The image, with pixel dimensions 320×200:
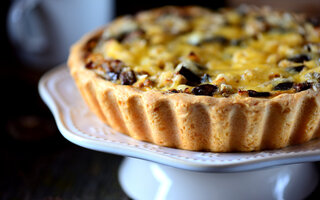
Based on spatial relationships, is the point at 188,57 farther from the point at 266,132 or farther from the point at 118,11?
the point at 118,11

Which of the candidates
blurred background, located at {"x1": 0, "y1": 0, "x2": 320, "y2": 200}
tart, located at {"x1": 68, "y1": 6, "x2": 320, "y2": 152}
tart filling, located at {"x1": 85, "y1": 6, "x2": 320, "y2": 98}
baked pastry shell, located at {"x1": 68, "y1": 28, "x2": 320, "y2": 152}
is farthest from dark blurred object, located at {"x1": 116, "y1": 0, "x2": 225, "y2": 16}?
baked pastry shell, located at {"x1": 68, "y1": 28, "x2": 320, "y2": 152}

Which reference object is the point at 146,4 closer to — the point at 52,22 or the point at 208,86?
the point at 52,22

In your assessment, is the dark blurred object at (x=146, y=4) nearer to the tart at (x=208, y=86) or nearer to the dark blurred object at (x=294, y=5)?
the dark blurred object at (x=294, y=5)

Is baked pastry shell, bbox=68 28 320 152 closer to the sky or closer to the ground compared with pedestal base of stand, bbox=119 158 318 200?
closer to the sky

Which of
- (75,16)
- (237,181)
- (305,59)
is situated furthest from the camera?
(75,16)

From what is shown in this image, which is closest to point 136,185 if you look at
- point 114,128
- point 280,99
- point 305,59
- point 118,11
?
point 114,128

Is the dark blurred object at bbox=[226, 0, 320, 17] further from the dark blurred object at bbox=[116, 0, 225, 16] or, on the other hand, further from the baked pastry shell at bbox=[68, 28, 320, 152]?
the baked pastry shell at bbox=[68, 28, 320, 152]

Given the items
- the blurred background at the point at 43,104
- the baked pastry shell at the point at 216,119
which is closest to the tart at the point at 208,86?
the baked pastry shell at the point at 216,119
